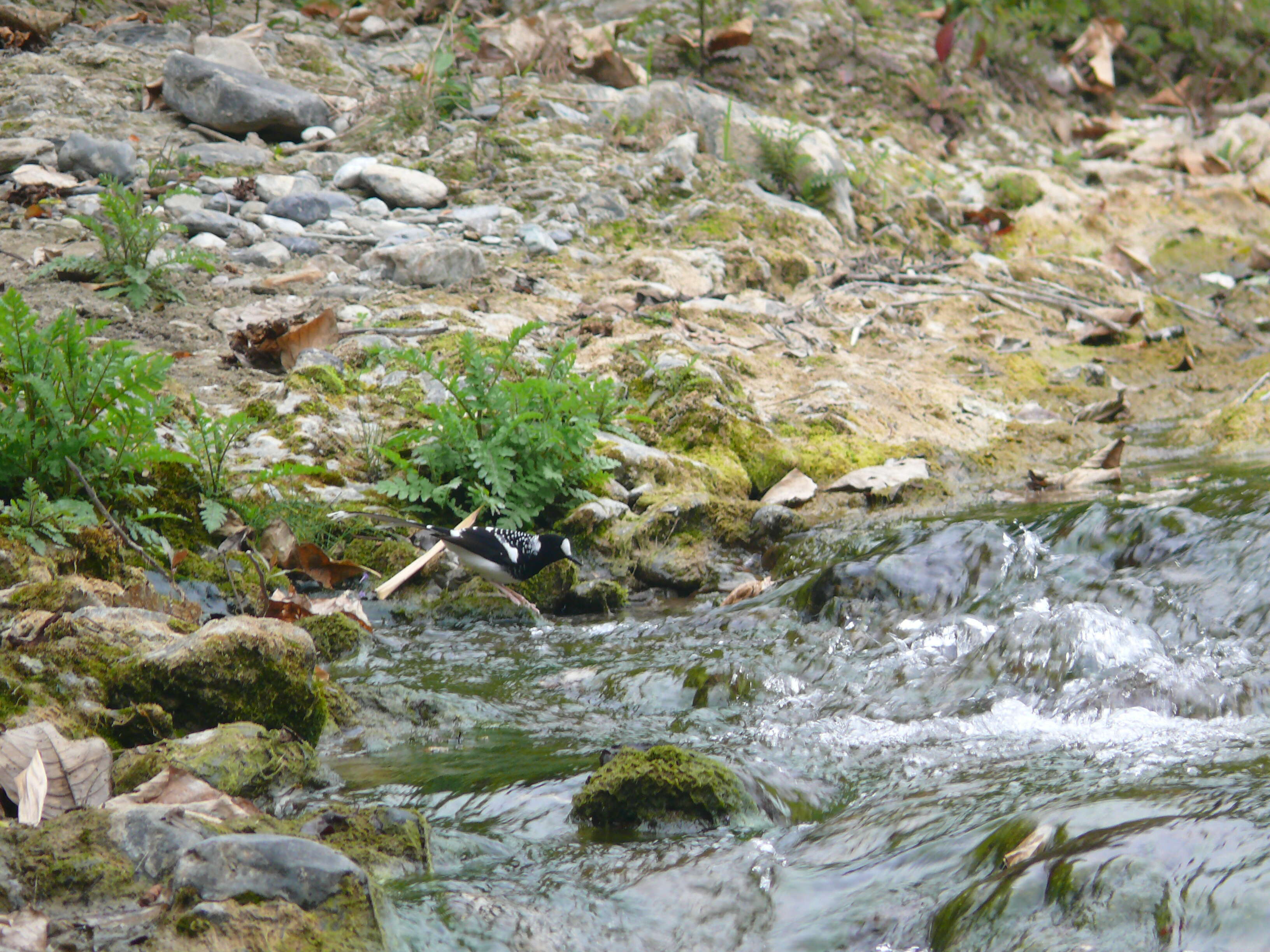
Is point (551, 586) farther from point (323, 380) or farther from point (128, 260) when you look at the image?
point (128, 260)

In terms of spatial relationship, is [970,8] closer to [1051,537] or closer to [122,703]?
[1051,537]

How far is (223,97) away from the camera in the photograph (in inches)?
294

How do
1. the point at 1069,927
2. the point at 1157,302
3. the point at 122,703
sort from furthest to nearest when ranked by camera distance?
the point at 1157,302
the point at 122,703
the point at 1069,927

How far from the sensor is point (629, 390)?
5.61 meters

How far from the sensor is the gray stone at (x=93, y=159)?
655 cm

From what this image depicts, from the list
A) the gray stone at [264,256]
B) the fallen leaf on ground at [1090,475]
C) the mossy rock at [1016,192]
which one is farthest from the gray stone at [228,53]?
the mossy rock at [1016,192]

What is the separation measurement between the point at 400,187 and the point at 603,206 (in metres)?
1.55

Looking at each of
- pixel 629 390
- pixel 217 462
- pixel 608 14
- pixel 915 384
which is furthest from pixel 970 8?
pixel 217 462

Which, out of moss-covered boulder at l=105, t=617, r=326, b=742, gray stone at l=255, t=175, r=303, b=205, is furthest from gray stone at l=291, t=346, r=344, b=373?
moss-covered boulder at l=105, t=617, r=326, b=742

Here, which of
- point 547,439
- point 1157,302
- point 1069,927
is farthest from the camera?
point 1157,302

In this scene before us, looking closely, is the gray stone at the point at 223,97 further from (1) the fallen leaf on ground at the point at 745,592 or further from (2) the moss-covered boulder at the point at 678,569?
(1) the fallen leaf on ground at the point at 745,592

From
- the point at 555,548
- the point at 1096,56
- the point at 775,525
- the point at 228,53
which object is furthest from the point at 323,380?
the point at 1096,56

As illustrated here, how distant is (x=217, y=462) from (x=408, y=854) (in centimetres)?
244

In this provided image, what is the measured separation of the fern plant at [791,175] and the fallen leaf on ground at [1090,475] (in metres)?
4.19
